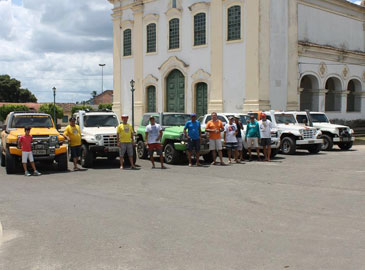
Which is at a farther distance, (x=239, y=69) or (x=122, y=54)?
(x=122, y=54)

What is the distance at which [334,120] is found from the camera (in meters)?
30.5

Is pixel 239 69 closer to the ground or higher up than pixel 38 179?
higher up

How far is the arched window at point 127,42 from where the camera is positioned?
3357 cm

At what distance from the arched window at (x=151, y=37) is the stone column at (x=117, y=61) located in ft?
10.8

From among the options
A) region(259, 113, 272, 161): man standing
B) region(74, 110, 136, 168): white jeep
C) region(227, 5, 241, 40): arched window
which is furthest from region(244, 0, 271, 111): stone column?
region(74, 110, 136, 168): white jeep

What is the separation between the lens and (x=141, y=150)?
17.5 m

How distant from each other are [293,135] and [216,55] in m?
10.6

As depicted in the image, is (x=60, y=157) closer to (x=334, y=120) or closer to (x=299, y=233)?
(x=299, y=233)

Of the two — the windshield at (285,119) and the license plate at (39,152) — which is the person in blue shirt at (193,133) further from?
the windshield at (285,119)

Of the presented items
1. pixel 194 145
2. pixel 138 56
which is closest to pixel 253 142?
pixel 194 145

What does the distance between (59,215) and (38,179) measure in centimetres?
490

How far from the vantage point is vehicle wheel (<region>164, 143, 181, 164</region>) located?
15430 mm

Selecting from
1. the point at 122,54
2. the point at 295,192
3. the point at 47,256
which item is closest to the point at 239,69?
the point at 122,54

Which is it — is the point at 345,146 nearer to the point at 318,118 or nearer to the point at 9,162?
the point at 318,118
